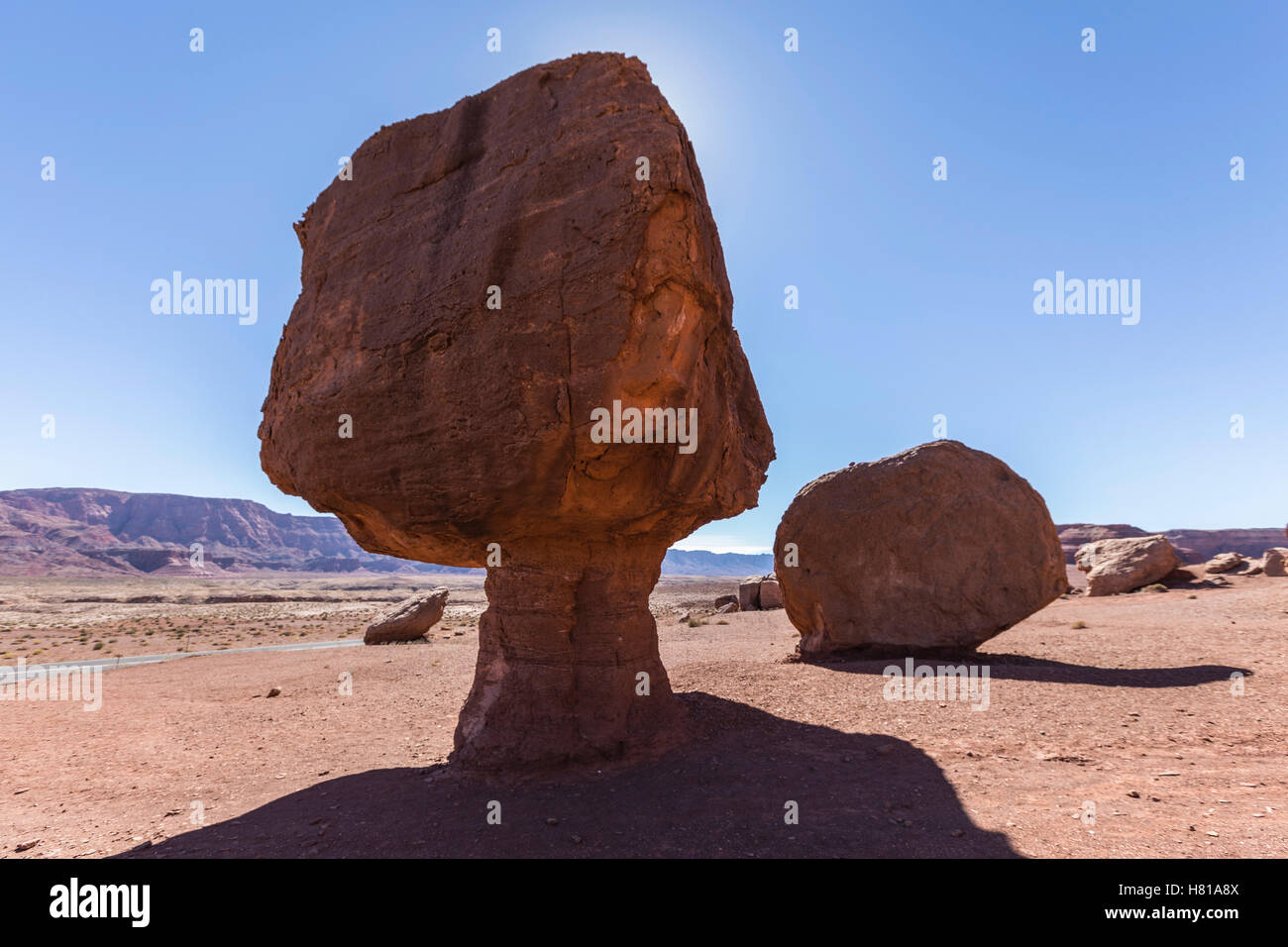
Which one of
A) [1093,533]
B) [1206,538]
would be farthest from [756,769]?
[1206,538]

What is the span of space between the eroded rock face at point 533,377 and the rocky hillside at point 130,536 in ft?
369

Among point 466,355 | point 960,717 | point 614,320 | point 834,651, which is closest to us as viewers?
point 614,320

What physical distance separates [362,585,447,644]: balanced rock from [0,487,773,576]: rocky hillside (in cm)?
9474

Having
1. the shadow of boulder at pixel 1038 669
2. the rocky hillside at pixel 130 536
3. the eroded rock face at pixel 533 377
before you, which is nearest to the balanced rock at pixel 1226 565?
the shadow of boulder at pixel 1038 669

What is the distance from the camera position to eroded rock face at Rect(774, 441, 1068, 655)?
1117cm

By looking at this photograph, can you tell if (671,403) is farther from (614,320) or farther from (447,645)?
(447,645)

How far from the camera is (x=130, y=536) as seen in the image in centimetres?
16050

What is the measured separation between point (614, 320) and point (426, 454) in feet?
6.84

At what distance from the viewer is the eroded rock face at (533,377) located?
5.33 meters

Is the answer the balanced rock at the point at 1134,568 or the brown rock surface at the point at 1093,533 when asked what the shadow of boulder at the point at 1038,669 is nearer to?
the balanced rock at the point at 1134,568

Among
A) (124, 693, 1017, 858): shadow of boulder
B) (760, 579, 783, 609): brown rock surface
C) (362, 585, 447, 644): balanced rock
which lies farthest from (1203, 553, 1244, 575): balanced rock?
(362, 585, 447, 644): balanced rock
